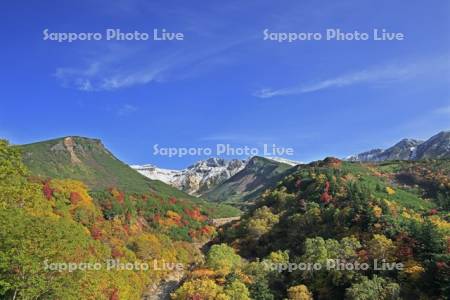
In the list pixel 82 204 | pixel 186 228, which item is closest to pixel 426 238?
pixel 82 204

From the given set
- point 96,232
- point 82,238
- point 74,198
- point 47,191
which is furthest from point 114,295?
point 74,198

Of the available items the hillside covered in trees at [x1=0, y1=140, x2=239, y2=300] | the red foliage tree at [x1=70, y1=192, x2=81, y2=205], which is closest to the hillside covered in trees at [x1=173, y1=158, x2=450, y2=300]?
the hillside covered in trees at [x1=0, y1=140, x2=239, y2=300]

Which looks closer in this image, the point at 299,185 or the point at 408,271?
the point at 408,271

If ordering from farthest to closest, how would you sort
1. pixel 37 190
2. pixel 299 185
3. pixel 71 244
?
1. pixel 299 185
2. pixel 71 244
3. pixel 37 190

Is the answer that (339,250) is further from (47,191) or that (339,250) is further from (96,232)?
(47,191)

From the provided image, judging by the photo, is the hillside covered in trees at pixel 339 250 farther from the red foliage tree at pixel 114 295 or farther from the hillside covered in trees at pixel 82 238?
the hillside covered in trees at pixel 82 238

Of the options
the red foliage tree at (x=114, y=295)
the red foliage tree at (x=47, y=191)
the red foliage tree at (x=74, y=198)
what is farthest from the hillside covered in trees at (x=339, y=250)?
the red foliage tree at (x=74, y=198)

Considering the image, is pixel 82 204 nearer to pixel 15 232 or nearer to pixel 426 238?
pixel 15 232

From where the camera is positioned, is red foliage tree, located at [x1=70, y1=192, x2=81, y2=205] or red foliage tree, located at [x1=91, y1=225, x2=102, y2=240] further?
red foliage tree, located at [x1=70, y1=192, x2=81, y2=205]

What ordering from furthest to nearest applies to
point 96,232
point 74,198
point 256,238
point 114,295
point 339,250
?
point 256,238
point 74,198
point 96,232
point 339,250
point 114,295

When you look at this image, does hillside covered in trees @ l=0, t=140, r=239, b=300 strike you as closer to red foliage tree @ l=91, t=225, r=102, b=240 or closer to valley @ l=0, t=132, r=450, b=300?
valley @ l=0, t=132, r=450, b=300

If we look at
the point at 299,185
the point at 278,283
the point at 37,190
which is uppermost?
the point at 299,185
